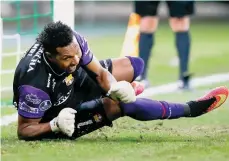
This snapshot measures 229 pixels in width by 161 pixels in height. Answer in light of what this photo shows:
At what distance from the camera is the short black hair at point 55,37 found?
23.2 ft

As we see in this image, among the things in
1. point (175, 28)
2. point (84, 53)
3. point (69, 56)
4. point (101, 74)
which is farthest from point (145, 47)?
point (69, 56)

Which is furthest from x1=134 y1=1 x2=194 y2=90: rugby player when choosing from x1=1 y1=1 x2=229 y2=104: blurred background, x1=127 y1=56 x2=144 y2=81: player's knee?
x1=127 y1=56 x2=144 y2=81: player's knee

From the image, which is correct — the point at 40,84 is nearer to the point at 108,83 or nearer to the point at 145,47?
the point at 108,83

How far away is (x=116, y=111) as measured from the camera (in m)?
7.34

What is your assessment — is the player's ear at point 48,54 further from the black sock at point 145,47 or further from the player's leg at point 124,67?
the black sock at point 145,47

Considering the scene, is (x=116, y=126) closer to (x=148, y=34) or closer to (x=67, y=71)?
(x=67, y=71)

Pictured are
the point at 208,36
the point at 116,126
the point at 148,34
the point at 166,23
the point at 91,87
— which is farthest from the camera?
the point at 166,23

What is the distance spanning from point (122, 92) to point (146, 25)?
464 cm

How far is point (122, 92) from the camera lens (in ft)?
23.5

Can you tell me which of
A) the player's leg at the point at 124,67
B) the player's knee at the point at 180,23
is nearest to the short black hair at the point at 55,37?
the player's leg at the point at 124,67

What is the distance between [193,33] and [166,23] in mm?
3111

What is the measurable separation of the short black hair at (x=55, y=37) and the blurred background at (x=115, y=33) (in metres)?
2.10

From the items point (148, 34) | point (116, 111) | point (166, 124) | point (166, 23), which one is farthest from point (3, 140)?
point (166, 23)

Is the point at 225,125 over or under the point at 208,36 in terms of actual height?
over
